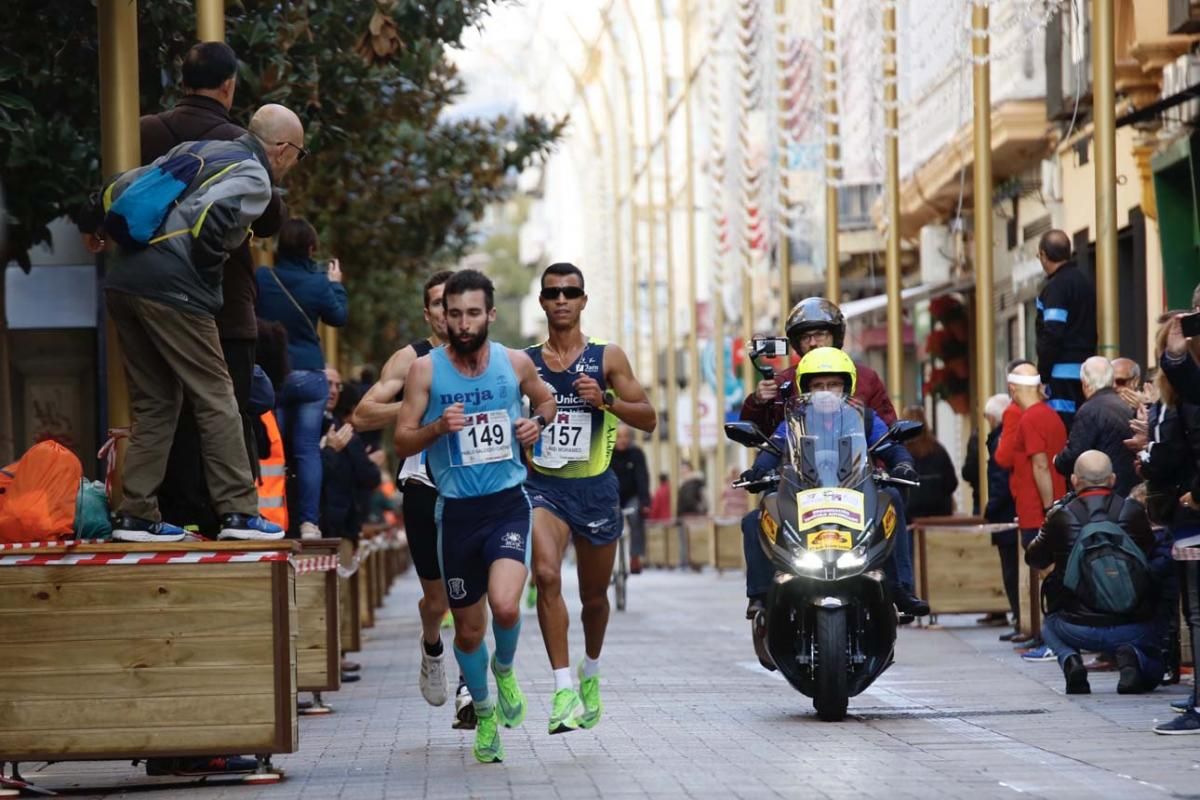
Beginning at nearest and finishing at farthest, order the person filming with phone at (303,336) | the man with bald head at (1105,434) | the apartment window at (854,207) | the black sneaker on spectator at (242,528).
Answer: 1. the black sneaker on spectator at (242,528)
2. the person filming with phone at (303,336)
3. the man with bald head at (1105,434)
4. the apartment window at (854,207)

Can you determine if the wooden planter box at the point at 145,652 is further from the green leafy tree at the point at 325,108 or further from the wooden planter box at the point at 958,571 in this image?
the wooden planter box at the point at 958,571

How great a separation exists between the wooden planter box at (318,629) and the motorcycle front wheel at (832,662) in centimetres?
283

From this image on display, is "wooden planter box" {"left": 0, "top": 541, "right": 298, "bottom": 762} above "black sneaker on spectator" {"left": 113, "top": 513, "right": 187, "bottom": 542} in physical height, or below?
below

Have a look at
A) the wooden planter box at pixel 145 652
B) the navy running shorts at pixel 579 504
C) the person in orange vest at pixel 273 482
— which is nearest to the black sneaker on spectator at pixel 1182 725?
the navy running shorts at pixel 579 504

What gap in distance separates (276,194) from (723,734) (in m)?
3.19

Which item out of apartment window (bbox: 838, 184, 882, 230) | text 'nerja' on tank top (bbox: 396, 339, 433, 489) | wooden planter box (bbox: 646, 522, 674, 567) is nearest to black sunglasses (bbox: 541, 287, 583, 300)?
text 'nerja' on tank top (bbox: 396, 339, 433, 489)

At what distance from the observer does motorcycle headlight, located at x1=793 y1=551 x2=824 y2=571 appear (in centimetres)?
1267

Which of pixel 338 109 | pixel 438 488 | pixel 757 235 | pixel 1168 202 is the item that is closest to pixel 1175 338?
pixel 438 488

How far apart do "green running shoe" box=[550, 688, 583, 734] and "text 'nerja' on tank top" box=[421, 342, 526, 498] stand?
0.93m

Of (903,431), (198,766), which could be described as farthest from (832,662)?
(198,766)

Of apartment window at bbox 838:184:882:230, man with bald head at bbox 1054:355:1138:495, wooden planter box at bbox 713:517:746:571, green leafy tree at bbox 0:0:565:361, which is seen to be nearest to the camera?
green leafy tree at bbox 0:0:565:361

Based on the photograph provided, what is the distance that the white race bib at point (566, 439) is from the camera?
11.8 m

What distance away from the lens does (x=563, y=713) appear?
11.2 metres

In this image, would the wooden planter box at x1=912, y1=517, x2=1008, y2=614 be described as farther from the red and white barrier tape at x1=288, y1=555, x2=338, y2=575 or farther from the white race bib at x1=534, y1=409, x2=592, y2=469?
the white race bib at x1=534, y1=409, x2=592, y2=469
